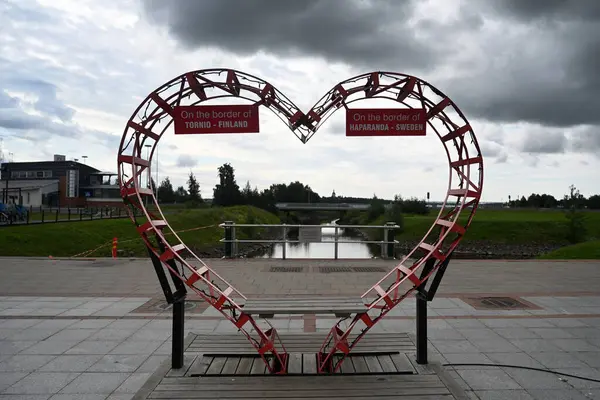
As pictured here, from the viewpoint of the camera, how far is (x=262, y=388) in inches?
180

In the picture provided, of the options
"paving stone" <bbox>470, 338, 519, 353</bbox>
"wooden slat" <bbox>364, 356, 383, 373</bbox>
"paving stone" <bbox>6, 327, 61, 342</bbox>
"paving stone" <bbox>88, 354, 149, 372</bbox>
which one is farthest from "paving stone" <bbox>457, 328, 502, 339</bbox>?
"paving stone" <bbox>6, 327, 61, 342</bbox>

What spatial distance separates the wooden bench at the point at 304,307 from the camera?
15.8 feet

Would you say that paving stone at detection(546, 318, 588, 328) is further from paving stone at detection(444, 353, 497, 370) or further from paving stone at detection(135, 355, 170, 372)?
paving stone at detection(135, 355, 170, 372)

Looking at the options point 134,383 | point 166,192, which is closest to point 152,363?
point 134,383

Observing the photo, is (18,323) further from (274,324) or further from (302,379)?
(302,379)

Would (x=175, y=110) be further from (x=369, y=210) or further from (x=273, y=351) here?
(x=369, y=210)

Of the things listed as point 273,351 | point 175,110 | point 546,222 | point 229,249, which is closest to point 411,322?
point 273,351

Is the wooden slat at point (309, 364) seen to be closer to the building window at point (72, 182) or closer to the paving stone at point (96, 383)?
the paving stone at point (96, 383)

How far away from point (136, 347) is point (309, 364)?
2631 millimetres

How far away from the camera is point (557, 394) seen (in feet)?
15.5

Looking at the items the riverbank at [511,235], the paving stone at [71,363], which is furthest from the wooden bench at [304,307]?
the riverbank at [511,235]

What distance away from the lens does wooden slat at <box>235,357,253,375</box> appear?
196 inches

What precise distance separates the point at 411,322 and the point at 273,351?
3.42 meters

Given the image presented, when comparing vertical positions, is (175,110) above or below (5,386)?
above
